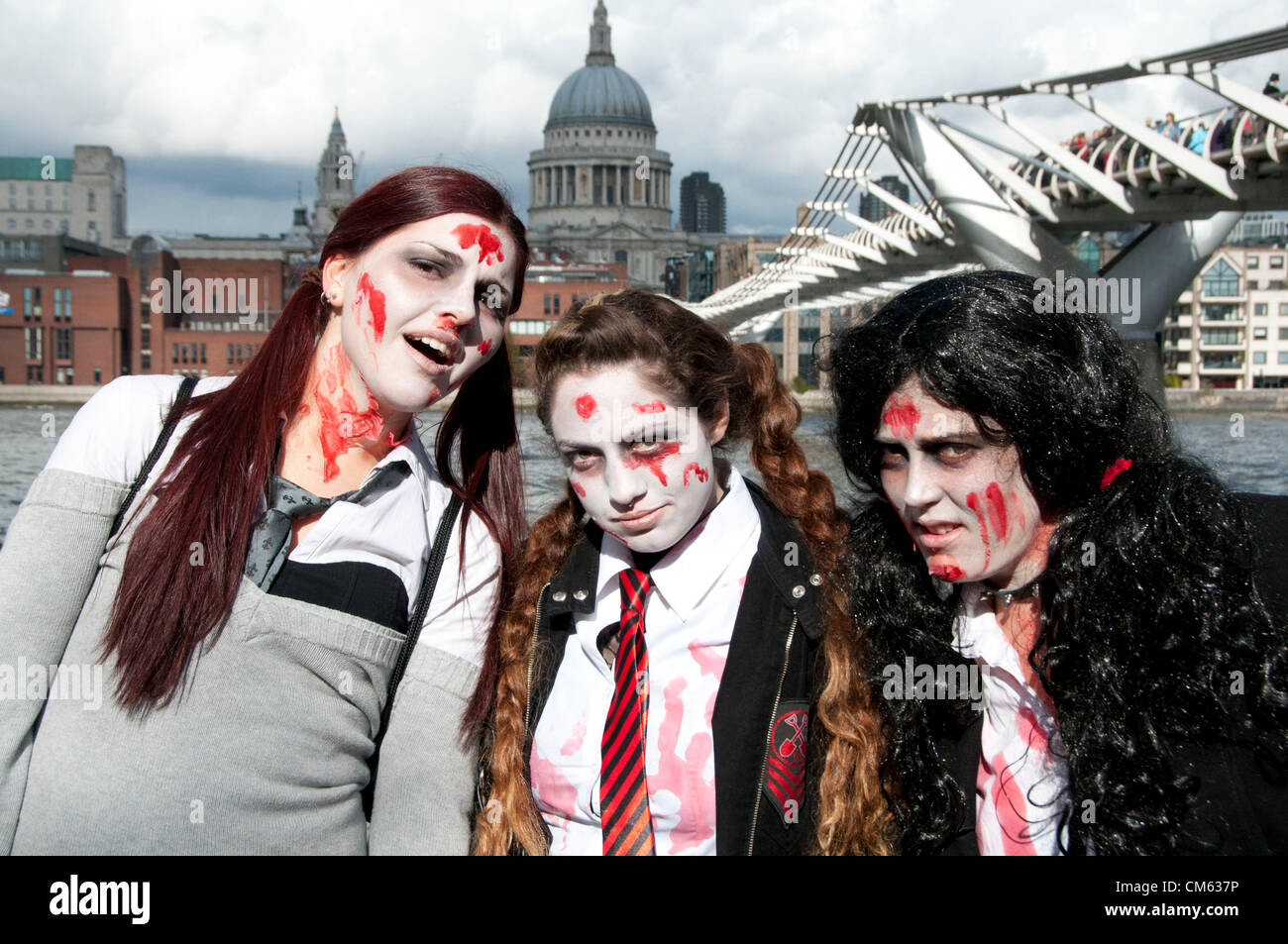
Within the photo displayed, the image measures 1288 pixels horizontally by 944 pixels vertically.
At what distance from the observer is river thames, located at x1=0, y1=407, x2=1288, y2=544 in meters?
7.27

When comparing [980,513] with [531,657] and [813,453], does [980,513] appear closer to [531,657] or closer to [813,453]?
[531,657]

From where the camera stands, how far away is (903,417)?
189 cm

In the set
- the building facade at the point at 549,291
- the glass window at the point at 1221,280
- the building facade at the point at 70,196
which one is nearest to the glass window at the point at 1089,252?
the glass window at the point at 1221,280

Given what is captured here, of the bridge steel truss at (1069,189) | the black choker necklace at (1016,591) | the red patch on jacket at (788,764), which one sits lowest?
the red patch on jacket at (788,764)

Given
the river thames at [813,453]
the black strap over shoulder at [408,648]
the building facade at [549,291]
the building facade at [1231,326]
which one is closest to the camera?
the black strap over shoulder at [408,648]

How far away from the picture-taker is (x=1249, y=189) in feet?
46.4

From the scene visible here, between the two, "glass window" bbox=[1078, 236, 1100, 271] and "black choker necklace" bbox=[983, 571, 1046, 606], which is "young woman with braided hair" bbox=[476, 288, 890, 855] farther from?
"glass window" bbox=[1078, 236, 1100, 271]

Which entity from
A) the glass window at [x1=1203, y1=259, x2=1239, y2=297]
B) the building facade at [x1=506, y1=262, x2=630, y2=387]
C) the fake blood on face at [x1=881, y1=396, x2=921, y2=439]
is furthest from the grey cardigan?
the glass window at [x1=1203, y1=259, x2=1239, y2=297]

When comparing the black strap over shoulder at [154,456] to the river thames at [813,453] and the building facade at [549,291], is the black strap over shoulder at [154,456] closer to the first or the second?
the river thames at [813,453]

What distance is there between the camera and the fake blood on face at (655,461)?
205 cm

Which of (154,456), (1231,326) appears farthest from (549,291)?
(154,456)

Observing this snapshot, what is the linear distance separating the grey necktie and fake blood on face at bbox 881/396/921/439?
87 centimetres

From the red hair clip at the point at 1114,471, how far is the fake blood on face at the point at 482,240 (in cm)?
108

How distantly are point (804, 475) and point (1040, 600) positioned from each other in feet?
1.70
